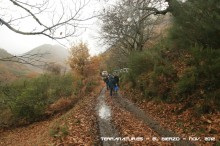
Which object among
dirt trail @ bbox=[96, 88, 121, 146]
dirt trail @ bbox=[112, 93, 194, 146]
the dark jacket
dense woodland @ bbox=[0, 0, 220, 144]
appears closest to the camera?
dirt trail @ bbox=[112, 93, 194, 146]

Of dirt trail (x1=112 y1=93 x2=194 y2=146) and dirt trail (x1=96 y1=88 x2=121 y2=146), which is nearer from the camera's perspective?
dirt trail (x1=112 y1=93 x2=194 y2=146)

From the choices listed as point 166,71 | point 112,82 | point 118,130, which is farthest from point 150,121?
point 112,82

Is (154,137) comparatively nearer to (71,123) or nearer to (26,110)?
(71,123)

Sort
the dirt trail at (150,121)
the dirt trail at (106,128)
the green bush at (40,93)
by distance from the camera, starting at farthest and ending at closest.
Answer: the green bush at (40,93)
the dirt trail at (106,128)
the dirt trail at (150,121)

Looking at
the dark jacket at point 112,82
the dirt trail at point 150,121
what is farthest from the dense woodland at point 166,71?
the dark jacket at point 112,82

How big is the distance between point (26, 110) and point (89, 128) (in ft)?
51.5

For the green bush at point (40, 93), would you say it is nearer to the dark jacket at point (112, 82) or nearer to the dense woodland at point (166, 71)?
the dense woodland at point (166, 71)

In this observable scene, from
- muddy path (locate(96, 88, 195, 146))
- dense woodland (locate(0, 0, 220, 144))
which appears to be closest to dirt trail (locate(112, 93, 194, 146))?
muddy path (locate(96, 88, 195, 146))

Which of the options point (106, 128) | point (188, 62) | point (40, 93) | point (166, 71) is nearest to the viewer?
point (106, 128)

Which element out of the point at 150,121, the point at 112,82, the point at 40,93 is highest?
the point at 112,82

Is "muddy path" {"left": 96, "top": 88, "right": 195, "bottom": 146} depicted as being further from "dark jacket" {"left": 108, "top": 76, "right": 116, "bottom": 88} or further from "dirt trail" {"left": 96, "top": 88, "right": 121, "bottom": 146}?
"dark jacket" {"left": 108, "top": 76, "right": 116, "bottom": 88}

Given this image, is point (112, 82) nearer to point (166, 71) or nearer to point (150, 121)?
point (166, 71)

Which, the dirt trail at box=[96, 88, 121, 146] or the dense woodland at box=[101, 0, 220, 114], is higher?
the dense woodland at box=[101, 0, 220, 114]

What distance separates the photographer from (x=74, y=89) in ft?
92.5
